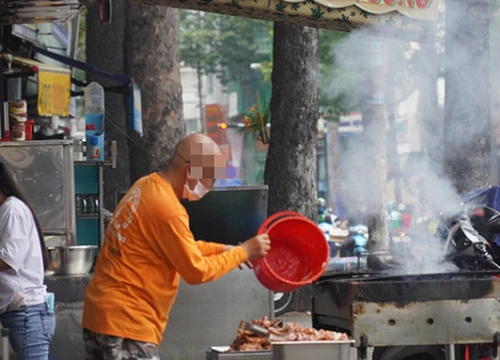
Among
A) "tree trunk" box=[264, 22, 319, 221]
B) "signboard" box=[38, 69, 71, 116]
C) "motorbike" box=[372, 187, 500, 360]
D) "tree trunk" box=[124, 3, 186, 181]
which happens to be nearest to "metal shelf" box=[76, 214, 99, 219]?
"motorbike" box=[372, 187, 500, 360]

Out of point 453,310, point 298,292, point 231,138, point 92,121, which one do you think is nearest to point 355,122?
point 231,138

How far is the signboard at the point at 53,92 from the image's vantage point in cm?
1413

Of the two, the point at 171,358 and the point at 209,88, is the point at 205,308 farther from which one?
the point at 209,88

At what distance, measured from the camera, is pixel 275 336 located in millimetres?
6434

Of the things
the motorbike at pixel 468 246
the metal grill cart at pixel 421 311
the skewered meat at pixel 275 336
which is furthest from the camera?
the motorbike at pixel 468 246

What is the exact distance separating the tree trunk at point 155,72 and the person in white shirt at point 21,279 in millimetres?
→ 8006

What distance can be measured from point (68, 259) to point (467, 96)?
5.61 m

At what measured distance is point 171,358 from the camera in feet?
28.6

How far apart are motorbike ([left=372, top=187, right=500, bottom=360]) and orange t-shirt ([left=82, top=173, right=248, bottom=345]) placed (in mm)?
2779

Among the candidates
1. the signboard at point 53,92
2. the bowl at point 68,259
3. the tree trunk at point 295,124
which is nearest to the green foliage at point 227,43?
the signboard at point 53,92

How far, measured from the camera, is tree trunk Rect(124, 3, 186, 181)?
14.2 metres

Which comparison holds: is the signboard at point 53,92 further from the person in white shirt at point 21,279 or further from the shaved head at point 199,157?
the shaved head at point 199,157

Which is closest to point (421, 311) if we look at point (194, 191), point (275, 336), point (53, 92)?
Answer: point (275, 336)

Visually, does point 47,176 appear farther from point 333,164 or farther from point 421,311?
point 333,164
